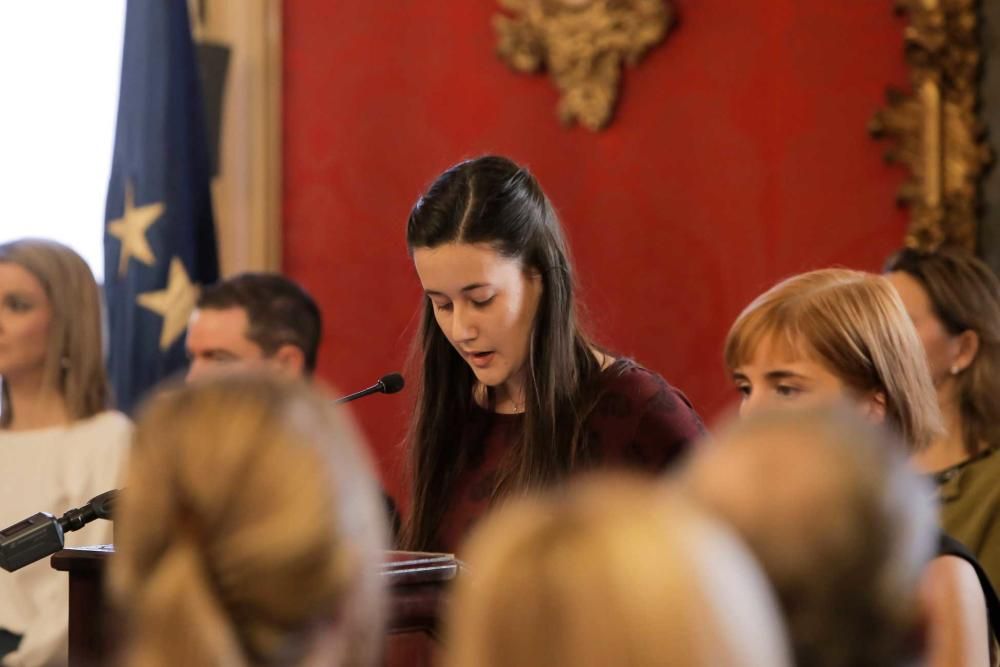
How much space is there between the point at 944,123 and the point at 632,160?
861 mm

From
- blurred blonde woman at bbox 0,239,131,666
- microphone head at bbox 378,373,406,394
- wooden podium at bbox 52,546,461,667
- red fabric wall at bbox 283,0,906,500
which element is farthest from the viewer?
red fabric wall at bbox 283,0,906,500

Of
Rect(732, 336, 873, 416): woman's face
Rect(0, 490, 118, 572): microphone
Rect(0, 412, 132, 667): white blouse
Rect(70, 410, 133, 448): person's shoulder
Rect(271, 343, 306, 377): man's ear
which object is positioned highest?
Rect(732, 336, 873, 416): woman's face

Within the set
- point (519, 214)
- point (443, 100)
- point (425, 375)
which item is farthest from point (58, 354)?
point (443, 100)

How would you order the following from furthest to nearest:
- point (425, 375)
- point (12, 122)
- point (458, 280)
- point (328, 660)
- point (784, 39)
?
1. point (12, 122)
2. point (784, 39)
3. point (425, 375)
4. point (458, 280)
5. point (328, 660)

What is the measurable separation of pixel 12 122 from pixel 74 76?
0.24 metres

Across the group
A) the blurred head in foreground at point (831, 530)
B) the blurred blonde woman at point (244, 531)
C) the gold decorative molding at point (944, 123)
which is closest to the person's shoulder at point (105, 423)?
the gold decorative molding at point (944, 123)

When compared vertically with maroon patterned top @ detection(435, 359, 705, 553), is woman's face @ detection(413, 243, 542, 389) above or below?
above

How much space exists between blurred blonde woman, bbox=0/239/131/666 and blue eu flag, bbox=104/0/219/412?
2.72 feet

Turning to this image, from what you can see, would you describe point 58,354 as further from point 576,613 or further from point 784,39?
point 576,613

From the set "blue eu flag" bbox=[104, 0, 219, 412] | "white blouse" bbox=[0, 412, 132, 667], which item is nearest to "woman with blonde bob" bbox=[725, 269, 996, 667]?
"white blouse" bbox=[0, 412, 132, 667]

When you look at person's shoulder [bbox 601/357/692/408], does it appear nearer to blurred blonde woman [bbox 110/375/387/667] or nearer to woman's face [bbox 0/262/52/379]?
woman's face [bbox 0/262/52/379]

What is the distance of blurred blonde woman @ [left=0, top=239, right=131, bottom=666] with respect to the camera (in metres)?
3.03

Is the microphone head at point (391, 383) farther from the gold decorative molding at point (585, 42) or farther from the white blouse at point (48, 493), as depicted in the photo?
the gold decorative molding at point (585, 42)

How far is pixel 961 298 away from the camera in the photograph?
3.21 meters
